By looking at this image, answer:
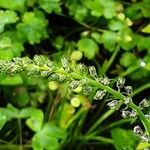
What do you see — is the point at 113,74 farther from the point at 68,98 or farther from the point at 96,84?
the point at 96,84

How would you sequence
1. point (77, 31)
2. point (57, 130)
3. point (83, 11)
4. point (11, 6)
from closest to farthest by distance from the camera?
point (57, 130), point (11, 6), point (83, 11), point (77, 31)

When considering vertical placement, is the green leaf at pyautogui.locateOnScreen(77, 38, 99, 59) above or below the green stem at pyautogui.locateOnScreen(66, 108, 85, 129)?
above

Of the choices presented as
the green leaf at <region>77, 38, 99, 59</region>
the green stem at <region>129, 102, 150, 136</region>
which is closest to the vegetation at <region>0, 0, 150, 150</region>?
the green leaf at <region>77, 38, 99, 59</region>

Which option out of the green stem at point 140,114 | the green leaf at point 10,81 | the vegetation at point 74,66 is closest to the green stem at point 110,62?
the vegetation at point 74,66

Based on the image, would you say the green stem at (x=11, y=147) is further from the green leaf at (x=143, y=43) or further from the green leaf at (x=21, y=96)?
the green leaf at (x=143, y=43)

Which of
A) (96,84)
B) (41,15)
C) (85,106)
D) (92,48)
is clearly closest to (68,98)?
(85,106)

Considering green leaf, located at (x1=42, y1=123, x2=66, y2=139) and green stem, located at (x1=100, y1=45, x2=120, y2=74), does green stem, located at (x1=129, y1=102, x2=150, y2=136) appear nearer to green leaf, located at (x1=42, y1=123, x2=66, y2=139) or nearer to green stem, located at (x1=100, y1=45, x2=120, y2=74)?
green leaf, located at (x1=42, y1=123, x2=66, y2=139)

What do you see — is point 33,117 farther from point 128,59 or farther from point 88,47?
point 128,59
